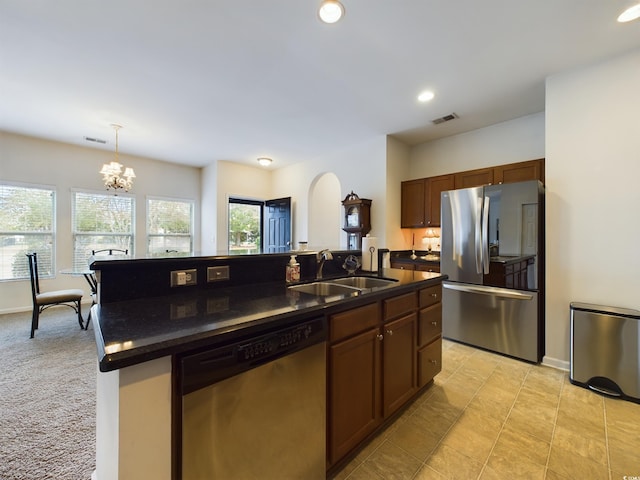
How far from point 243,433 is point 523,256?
10.2 ft

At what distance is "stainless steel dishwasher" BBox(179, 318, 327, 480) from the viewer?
94 centimetres

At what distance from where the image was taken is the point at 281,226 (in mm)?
6332

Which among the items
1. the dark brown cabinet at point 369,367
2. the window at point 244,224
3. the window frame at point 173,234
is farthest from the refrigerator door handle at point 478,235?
the window frame at point 173,234

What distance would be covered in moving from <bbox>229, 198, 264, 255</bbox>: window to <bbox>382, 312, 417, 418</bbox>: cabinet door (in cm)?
500

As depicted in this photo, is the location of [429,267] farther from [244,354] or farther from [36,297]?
[36,297]

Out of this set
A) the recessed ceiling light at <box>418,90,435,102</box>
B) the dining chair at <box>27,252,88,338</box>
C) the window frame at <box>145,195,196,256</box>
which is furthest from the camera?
the window frame at <box>145,195,196,256</box>

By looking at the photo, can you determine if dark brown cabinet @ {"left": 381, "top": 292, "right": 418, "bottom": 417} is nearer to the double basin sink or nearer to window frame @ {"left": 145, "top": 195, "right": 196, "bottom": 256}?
the double basin sink

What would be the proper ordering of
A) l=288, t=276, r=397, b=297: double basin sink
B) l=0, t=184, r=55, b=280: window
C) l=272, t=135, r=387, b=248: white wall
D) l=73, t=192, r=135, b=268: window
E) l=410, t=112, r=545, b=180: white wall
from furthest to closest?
1. l=73, t=192, r=135, b=268: window
2. l=272, t=135, r=387, b=248: white wall
3. l=0, t=184, r=55, b=280: window
4. l=410, t=112, r=545, b=180: white wall
5. l=288, t=276, r=397, b=297: double basin sink

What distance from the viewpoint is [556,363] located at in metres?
2.76

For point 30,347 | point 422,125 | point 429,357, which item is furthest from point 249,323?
point 422,125

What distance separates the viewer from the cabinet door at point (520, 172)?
3385mm

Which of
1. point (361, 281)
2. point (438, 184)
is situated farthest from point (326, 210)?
point (361, 281)

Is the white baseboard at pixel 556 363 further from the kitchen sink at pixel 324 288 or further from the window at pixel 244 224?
the window at pixel 244 224

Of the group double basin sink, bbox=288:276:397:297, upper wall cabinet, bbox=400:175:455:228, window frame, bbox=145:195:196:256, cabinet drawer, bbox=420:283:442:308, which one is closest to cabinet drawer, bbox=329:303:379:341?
double basin sink, bbox=288:276:397:297
